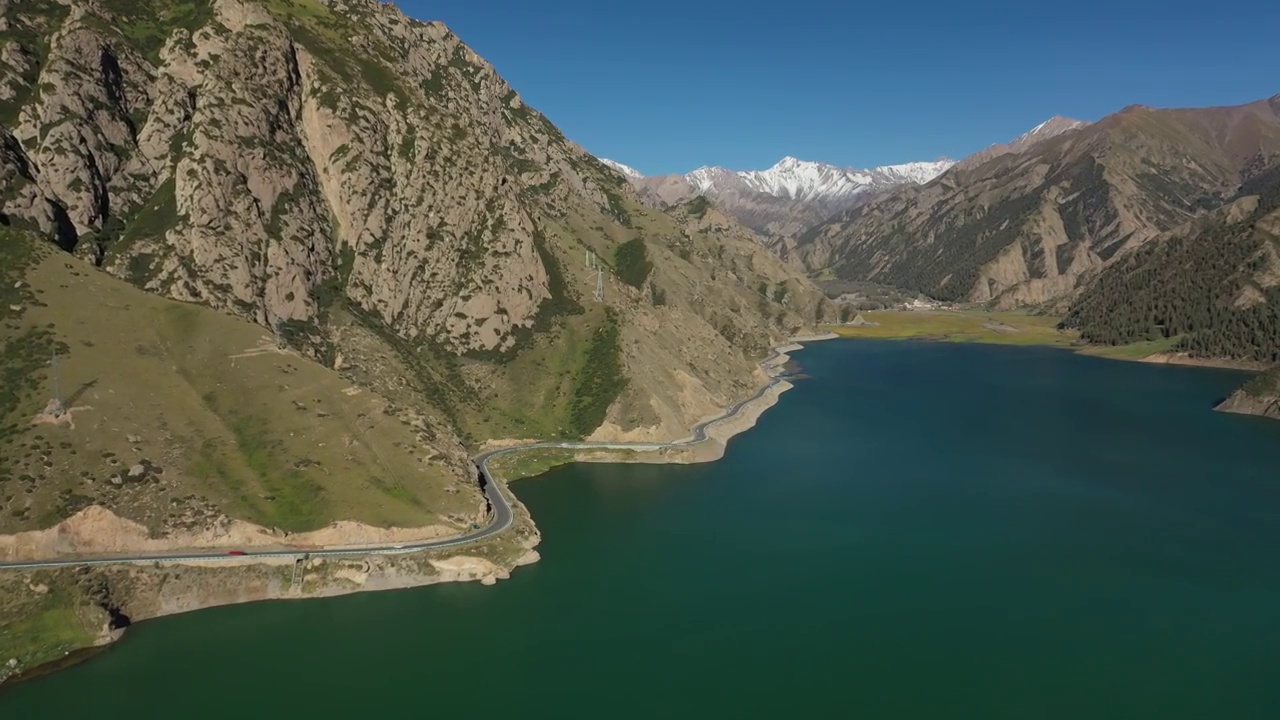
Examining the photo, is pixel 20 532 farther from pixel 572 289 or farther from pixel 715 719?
pixel 572 289

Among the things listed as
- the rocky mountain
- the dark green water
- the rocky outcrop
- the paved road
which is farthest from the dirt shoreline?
the rocky outcrop

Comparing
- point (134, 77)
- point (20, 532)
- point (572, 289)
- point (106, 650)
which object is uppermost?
point (134, 77)

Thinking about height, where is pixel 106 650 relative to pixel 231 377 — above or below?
below

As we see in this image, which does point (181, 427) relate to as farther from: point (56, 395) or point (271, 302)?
point (271, 302)

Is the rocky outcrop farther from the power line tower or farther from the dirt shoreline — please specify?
the power line tower

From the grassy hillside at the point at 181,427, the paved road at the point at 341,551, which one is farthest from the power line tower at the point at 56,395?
the paved road at the point at 341,551

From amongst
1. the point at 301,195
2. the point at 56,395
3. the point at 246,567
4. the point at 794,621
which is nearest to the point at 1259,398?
the point at 794,621

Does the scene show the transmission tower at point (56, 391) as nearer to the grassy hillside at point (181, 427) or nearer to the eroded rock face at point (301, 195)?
the grassy hillside at point (181, 427)

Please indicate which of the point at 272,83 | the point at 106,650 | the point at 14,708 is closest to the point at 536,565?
the point at 106,650
